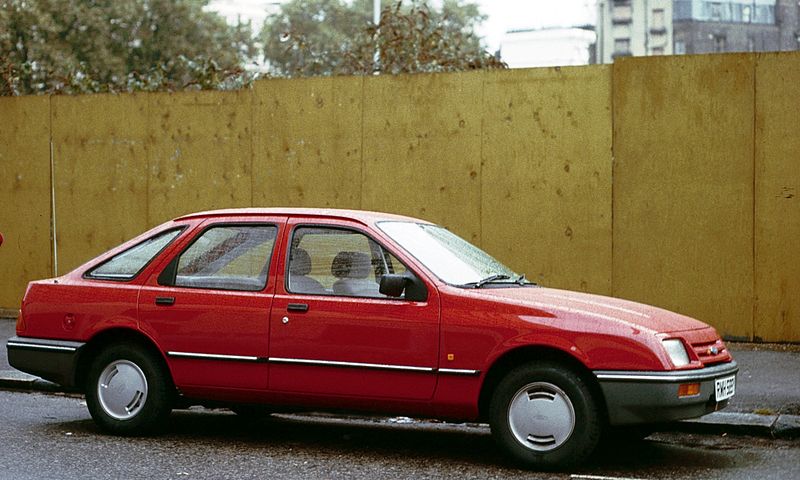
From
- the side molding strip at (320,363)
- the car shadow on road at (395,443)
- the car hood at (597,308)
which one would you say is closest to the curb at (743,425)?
the car shadow on road at (395,443)

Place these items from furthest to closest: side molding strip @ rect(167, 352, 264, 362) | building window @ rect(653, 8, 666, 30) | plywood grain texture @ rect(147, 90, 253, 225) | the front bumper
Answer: building window @ rect(653, 8, 666, 30) < plywood grain texture @ rect(147, 90, 253, 225) < side molding strip @ rect(167, 352, 264, 362) < the front bumper

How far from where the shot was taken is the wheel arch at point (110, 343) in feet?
26.9

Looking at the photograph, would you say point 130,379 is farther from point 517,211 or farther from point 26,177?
point 26,177

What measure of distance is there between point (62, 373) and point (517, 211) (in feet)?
19.8

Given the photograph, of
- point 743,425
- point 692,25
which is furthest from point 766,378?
point 692,25

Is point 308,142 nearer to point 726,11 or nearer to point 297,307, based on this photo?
point 297,307

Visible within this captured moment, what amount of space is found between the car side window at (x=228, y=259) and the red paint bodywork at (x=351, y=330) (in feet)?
0.20

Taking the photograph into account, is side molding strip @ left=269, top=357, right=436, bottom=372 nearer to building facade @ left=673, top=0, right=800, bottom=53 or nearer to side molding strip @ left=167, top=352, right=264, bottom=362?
side molding strip @ left=167, top=352, right=264, bottom=362

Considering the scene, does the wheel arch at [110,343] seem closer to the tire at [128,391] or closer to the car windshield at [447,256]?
the tire at [128,391]

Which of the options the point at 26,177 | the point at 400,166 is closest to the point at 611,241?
the point at 400,166

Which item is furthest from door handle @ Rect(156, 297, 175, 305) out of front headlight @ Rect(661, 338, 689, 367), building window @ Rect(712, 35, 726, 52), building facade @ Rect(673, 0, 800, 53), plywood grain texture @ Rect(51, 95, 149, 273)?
building window @ Rect(712, 35, 726, 52)

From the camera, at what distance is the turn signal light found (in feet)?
22.8

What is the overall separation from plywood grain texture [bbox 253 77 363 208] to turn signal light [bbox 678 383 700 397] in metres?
Answer: 7.31

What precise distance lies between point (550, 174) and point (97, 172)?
18.5ft
